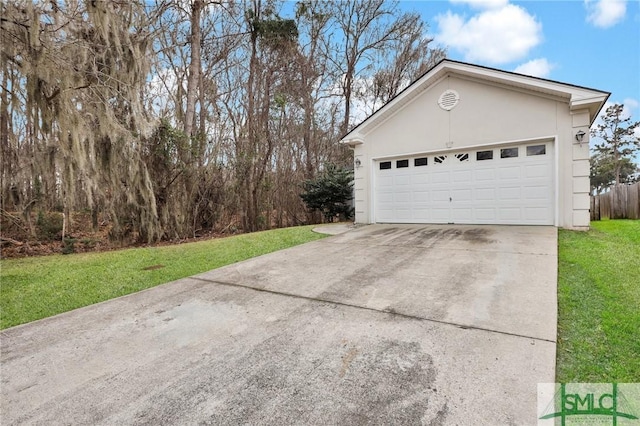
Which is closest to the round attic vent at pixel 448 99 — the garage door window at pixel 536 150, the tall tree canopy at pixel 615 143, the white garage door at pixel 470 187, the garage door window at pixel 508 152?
the white garage door at pixel 470 187

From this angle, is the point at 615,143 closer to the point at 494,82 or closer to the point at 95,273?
the point at 494,82

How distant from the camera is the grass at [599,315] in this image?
2.12 meters

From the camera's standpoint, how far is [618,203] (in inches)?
419

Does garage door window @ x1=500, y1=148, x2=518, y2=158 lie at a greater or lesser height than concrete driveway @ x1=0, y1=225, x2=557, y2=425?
greater

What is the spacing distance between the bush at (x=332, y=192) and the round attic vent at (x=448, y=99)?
3839mm

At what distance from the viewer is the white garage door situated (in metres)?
7.73

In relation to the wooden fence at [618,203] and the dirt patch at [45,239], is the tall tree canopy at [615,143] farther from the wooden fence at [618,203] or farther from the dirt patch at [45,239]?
the dirt patch at [45,239]

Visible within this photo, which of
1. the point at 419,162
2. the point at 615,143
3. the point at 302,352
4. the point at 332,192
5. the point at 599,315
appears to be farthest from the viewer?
the point at 615,143

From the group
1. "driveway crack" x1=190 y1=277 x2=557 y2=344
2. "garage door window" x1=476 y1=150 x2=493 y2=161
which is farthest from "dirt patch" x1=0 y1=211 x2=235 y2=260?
"garage door window" x1=476 y1=150 x2=493 y2=161

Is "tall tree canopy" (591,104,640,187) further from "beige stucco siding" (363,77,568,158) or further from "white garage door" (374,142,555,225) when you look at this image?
"white garage door" (374,142,555,225)

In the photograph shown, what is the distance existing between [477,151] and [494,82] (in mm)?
1778

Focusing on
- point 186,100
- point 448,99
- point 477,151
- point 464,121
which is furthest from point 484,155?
point 186,100

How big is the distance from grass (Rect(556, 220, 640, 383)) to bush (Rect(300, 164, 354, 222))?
6.92 metres

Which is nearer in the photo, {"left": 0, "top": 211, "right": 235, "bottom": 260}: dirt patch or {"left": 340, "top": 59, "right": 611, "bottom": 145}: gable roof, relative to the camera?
{"left": 340, "top": 59, "right": 611, "bottom": 145}: gable roof
